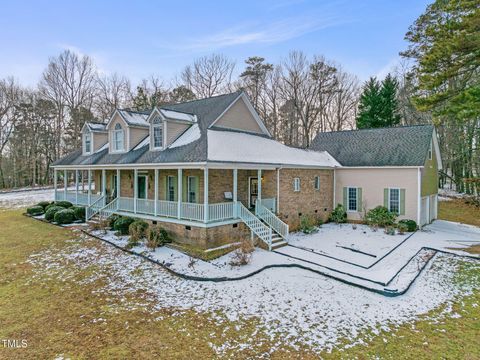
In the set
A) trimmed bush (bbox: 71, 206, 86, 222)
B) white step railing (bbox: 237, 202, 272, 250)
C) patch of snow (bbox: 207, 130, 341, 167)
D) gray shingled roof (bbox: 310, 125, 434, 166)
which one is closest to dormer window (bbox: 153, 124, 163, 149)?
patch of snow (bbox: 207, 130, 341, 167)

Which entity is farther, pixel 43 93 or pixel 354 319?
pixel 43 93

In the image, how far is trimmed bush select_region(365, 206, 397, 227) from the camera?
59.6ft

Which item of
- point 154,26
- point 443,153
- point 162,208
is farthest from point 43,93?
point 443,153

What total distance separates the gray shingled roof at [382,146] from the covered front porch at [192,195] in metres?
8.14

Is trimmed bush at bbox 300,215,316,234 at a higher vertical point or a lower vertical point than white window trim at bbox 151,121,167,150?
lower

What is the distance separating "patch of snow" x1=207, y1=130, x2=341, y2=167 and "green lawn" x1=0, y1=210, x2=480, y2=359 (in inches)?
271

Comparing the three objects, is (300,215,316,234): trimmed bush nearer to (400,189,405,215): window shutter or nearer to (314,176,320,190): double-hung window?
(314,176,320,190): double-hung window

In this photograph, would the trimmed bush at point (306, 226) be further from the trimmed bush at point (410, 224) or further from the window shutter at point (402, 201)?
the window shutter at point (402, 201)

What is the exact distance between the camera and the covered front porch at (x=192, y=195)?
13.2 meters

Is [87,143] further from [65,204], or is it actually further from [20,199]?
[20,199]

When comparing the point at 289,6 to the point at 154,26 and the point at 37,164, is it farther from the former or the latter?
the point at 37,164

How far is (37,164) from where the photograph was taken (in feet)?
145

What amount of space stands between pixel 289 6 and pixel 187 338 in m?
18.1

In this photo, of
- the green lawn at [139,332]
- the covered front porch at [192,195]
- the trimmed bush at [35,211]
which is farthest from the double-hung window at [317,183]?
the trimmed bush at [35,211]
